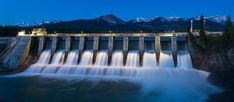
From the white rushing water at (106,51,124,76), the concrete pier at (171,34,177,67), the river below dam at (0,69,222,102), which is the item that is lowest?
the river below dam at (0,69,222,102)

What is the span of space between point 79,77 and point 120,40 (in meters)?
11.1

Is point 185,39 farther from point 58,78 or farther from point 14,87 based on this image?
point 14,87

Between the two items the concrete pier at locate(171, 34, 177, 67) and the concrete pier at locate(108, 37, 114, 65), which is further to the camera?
the concrete pier at locate(108, 37, 114, 65)

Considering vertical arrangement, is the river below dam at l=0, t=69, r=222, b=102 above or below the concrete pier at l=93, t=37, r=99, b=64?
below

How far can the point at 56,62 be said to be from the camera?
50.7 meters

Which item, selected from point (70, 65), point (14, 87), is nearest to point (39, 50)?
point (70, 65)

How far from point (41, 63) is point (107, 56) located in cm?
1073

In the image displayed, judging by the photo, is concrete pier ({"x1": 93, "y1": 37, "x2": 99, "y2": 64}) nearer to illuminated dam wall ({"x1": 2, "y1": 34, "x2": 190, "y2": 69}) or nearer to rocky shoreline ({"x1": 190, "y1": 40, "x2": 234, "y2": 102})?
illuminated dam wall ({"x1": 2, "y1": 34, "x2": 190, "y2": 69})

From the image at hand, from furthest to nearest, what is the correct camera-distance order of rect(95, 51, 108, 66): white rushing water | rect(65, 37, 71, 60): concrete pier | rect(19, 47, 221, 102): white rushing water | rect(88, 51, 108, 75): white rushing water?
1. rect(65, 37, 71, 60): concrete pier
2. rect(95, 51, 108, 66): white rushing water
3. rect(88, 51, 108, 75): white rushing water
4. rect(19, 47, 221, 102): white rushing water

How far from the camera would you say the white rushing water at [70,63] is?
157 ft

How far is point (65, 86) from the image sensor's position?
38406mm

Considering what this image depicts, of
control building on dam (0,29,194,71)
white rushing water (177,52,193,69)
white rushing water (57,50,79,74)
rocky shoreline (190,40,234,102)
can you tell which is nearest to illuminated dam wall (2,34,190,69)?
control building on dam (0,29,194,71)

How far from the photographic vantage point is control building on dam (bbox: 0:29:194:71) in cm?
4753

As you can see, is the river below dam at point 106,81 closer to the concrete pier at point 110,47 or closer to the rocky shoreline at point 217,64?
the concrete pier at point 110,47
